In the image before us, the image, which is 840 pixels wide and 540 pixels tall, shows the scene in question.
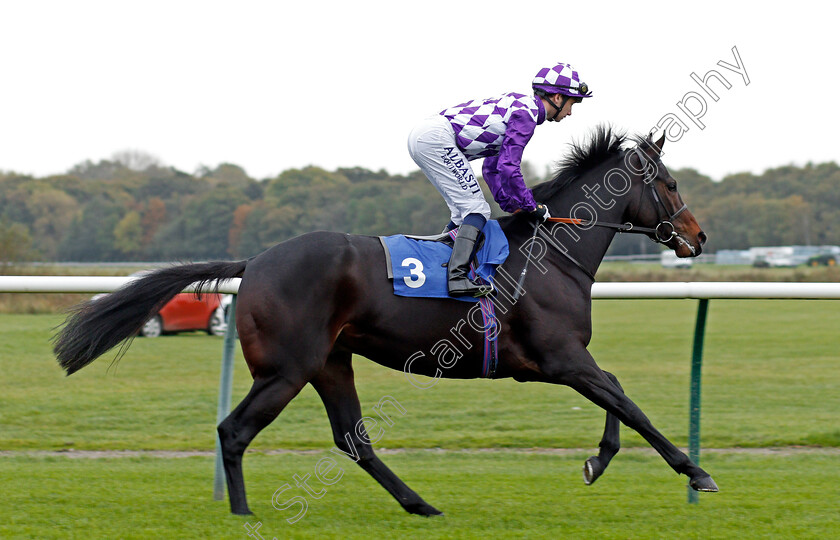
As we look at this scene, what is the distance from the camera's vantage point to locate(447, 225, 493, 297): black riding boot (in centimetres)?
368

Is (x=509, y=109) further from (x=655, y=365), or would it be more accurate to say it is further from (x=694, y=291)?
(x=655, y=365)

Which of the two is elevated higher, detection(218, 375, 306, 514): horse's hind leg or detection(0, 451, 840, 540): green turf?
detection(218, 375, 306, 514): horse's hind leg

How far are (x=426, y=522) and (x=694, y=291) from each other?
1611 mm

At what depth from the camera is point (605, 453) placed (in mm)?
3793

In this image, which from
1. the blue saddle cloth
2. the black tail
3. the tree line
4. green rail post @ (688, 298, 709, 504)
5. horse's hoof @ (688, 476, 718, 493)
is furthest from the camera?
the tree line

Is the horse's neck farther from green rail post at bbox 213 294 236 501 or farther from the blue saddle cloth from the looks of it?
green rail post at bbox 213 294 236 501

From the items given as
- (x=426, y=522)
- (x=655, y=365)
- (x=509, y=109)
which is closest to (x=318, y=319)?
(x=426, y=522)

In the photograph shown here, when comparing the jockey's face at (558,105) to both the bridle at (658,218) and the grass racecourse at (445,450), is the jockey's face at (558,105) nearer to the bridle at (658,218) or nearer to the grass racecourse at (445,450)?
the bridle at (658,218)

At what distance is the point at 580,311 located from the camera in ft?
12.5

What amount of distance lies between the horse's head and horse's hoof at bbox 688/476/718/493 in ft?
3.65

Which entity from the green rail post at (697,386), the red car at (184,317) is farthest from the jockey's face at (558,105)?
the red car at (184,317)

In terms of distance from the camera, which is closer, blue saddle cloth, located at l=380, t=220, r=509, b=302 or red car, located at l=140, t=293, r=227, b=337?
blue saddle cloth, located at l=380, t=220, r=509, b=302

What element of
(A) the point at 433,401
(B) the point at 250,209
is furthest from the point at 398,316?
(B) the point at 250,209

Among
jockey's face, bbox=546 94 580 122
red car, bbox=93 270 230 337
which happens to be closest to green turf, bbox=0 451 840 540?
jockey's face, bbox=546 94 580 122
